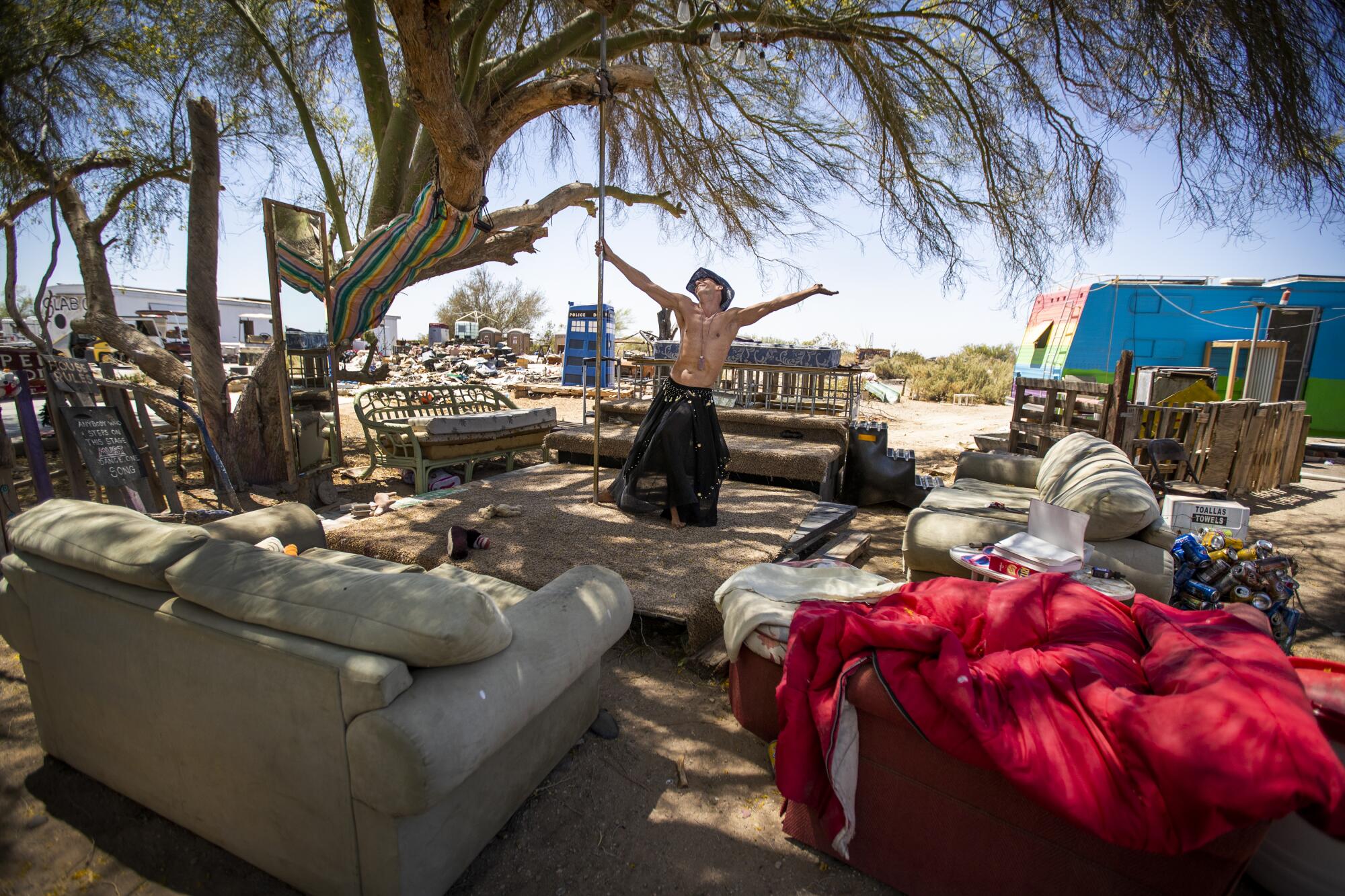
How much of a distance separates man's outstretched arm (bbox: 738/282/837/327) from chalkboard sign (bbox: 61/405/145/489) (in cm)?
444

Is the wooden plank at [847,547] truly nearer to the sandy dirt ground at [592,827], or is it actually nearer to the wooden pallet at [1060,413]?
the sandy dirt ground at [592,827]

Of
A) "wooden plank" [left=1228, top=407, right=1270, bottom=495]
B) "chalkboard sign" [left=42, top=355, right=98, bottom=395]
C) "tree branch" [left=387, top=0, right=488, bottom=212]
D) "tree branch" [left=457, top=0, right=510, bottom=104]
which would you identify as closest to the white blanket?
→ "tree branch" [left=387, top=0, right=488, bottom=212]

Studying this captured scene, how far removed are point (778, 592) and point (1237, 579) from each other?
275cm

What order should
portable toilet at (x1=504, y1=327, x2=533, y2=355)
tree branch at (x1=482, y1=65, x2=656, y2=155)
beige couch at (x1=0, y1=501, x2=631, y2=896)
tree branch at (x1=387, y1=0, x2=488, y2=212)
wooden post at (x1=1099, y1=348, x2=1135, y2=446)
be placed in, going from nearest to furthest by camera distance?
1. beige couch at (x1=0, y1=501, x2=631, y2=896)
2. tree branch at (x1=387, y1=0, x2=488, y2=212)
3. tree branch at (x1=482, y1=65, x2=656, y2=155)
4. wooden post at (x1=1099, y1=348, x2=1135, y2=446)
5. portable toilet at (x1=504, y1=327, x2=533, y2=355)

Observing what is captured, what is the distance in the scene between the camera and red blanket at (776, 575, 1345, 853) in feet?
4.42

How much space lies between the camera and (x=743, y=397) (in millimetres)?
8156

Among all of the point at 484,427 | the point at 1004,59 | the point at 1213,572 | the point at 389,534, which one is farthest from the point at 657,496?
the point at 1004,59

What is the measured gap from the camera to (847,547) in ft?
15.6

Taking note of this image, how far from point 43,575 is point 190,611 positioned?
0.83 metres

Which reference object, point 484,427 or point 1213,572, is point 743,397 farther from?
point 1213,572

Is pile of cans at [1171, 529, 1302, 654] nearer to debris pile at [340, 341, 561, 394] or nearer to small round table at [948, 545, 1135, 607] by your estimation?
small round table at [948, 545, 1135, 607]

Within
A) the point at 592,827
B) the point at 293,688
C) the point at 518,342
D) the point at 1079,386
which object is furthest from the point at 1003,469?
the point at 518,342

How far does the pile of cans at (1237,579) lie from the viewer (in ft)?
10.8

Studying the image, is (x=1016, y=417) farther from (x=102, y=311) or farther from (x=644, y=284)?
(x=102, y=311)
